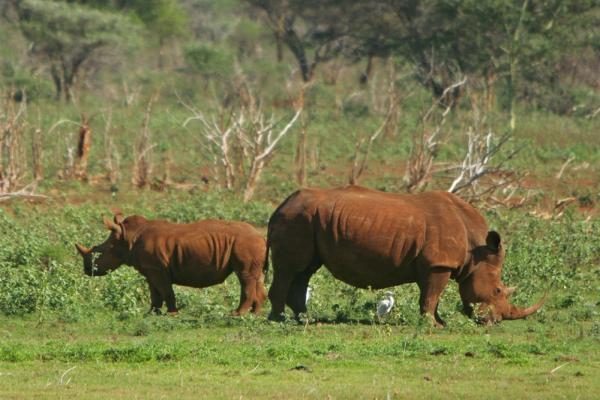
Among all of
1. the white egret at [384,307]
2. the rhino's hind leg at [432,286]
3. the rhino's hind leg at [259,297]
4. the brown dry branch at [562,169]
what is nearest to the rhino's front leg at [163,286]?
Result: the rhino's hind leg at [259,297]

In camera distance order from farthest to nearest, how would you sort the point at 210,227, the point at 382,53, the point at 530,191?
the point at 382,53 < the point at 530,191 < the point at 210,227

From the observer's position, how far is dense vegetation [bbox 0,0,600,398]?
1065 centimetres

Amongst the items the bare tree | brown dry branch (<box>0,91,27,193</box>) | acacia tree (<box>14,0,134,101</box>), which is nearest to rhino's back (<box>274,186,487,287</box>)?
the bare tree

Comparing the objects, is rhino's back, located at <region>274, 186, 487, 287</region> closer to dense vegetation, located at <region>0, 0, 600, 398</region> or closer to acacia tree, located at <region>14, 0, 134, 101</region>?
dense vegetation, located at <region>0, 0, 600, 398</region>

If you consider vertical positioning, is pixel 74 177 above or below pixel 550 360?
below

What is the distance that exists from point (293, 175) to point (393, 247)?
1343 cm

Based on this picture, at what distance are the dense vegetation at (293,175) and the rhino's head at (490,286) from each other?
0.16 meters

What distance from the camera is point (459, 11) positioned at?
124 feet

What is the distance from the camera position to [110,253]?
14516 millimetres

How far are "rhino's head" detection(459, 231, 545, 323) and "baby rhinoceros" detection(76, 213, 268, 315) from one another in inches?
85.5

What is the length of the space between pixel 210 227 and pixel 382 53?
1136 inches

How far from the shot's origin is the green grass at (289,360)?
973 centimetres

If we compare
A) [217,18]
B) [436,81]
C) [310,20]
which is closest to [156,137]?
[436,81]

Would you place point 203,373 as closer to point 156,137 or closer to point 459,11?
point 156,137
